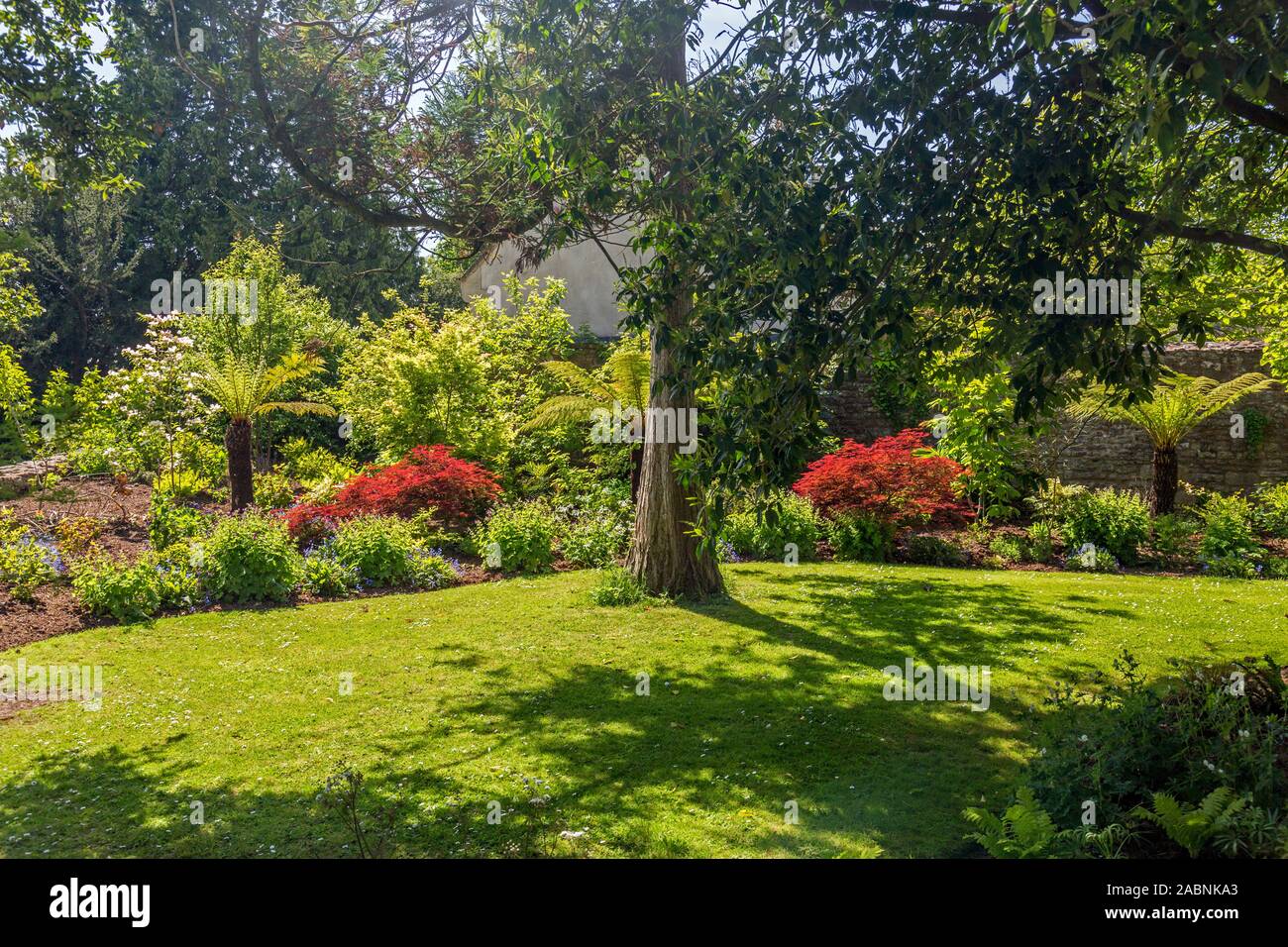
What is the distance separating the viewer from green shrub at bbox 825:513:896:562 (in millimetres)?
12477

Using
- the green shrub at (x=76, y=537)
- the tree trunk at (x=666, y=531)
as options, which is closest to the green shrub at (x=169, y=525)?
the green shrub at (x=76, y=537)

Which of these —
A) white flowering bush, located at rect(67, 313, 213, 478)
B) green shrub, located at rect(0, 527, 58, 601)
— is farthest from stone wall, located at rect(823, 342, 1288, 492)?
green shrub, located at rect(0, 527, 58, 601)

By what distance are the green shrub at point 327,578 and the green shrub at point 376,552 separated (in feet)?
0.50

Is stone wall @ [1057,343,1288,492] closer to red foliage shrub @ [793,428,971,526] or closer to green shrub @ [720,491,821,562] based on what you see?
red foliage shrub @ [793,428,971,526]

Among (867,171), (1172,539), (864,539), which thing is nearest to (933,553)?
(864,539)

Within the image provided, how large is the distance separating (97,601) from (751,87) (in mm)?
7691

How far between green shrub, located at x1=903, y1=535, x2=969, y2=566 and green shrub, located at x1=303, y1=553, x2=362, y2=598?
23.4 ft

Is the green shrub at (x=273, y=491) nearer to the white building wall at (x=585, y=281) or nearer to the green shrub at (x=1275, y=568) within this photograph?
the white building wall at (x=585, y=281)

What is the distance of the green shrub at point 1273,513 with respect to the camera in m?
12.6

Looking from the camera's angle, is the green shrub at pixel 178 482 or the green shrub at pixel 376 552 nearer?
the green shrub at pixel 376 552

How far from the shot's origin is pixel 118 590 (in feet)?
29.6

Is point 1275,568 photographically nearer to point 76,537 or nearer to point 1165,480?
point 1165,480

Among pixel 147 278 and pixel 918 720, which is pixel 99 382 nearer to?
pixel 147 278
